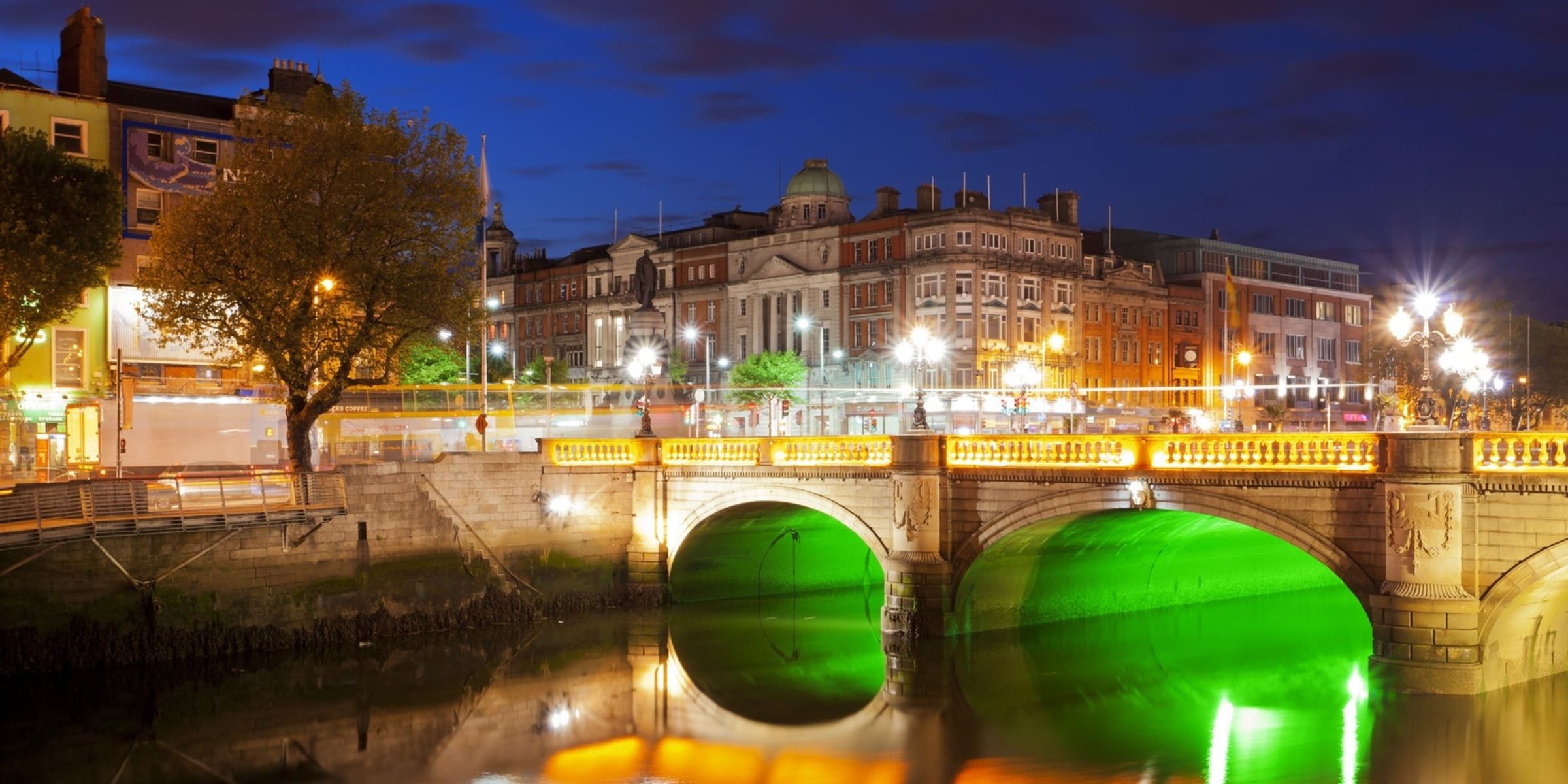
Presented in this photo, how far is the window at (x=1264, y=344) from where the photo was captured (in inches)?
4961

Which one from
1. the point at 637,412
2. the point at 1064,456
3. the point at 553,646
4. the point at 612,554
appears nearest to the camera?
the point at 1064,456

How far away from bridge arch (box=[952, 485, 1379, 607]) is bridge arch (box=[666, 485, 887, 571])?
3.30m

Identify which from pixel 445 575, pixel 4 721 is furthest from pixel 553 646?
pixel 4 721

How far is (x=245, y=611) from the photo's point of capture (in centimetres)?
3984

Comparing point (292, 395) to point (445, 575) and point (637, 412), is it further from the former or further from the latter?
point (637, 412)

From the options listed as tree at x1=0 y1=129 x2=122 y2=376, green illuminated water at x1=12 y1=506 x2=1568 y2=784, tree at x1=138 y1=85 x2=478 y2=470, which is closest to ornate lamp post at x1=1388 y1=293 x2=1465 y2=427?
green illuminated water at x1=12 y1=506 x2=1568 y2=784

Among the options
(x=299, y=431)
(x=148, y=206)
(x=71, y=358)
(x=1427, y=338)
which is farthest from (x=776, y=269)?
(x=1427, y=338)

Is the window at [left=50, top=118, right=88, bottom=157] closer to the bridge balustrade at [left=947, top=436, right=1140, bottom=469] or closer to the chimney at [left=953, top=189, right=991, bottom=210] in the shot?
the bridge balustrade at [left=947, top=436, right=1140, bottom=469]

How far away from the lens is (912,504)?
Result: 132 ft

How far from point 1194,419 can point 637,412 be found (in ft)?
114

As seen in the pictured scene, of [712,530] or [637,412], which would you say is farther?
[637,412]

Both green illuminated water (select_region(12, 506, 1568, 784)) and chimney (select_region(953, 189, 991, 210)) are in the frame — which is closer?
green illuminated water (select_region(12, 506, 1568, 784))

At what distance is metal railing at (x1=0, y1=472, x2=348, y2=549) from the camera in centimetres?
3538

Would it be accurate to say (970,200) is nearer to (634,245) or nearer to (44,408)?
(634,245)
